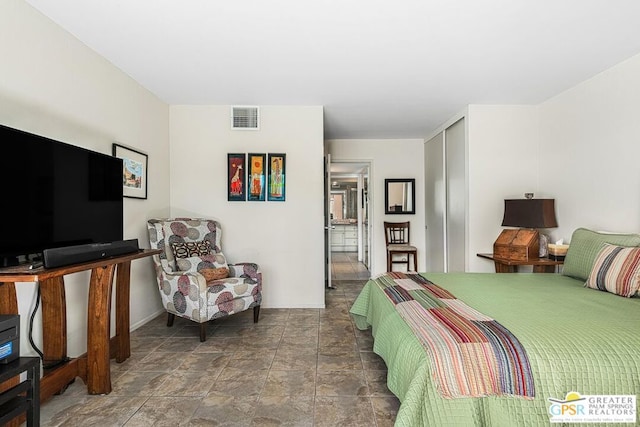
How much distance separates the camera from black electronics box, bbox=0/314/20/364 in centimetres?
137

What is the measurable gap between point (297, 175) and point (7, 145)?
2.61 m

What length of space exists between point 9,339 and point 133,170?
1947 mm

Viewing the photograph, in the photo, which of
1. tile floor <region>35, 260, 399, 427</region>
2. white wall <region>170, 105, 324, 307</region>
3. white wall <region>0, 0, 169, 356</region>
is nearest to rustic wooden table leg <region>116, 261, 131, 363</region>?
tile floor <region>35, 260, 399, 427</region>

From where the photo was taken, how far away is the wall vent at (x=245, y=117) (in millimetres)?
3789

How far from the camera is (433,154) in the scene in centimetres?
513

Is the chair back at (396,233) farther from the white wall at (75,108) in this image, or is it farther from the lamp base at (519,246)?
the white wall at (75,108)

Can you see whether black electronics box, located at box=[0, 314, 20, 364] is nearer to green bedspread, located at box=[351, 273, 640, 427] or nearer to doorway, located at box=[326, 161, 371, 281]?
green bedspread, located at box=[351, 273, 640, 427]

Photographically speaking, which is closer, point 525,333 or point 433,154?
point 525,333

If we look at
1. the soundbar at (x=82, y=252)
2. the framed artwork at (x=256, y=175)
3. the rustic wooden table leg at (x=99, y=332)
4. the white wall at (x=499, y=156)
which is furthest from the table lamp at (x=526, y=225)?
the rustic wooden table leg at (x=99, y=332)

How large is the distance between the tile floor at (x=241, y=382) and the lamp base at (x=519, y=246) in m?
1.68

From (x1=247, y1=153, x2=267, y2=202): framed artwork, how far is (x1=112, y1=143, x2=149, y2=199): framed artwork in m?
1.07

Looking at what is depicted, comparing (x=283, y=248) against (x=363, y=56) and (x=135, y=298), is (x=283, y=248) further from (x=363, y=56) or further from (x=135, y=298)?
(x=363, y=56)

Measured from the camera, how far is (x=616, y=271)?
2.14 meters

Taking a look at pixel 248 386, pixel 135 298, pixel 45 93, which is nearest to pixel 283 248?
pixel 135 298
